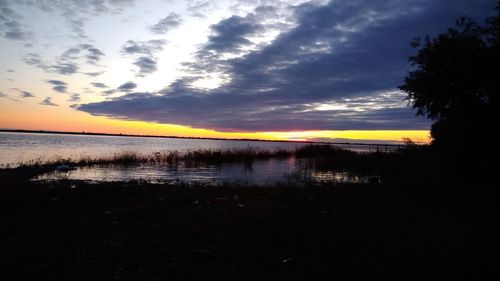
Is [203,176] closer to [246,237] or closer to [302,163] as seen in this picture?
[302,163]

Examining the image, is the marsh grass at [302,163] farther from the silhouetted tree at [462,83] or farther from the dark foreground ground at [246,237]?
the dark foreground ground at [246,237]

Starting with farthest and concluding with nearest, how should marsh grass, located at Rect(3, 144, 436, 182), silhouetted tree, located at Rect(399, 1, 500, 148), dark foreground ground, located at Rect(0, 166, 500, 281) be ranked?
marsh grass, located at Rect(3, 144, 436, 182)
silhouetted tree, located at Rect(399, 1, 500, 148)
dark foreground ground, located at Rect(0, 166, 500, 281)

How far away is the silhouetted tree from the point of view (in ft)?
52.9

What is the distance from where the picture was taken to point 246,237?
8719 mm

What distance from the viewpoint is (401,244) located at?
8.11 m

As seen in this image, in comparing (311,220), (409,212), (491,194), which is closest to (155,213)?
(311,220)

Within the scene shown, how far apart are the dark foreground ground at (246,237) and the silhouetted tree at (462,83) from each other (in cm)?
329

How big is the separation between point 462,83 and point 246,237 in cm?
1404

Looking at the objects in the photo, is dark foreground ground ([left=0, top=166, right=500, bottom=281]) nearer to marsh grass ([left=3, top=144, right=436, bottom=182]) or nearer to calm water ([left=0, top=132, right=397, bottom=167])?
marsh grass ([left=3, top=144, right=436, bottom=182])

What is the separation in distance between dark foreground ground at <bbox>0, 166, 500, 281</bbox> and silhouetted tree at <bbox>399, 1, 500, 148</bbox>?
3.29 m

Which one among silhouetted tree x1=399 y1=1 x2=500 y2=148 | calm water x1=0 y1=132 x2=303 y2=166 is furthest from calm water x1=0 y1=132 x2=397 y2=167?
silhouetted tree x1=399 y1=1 x2=500 y2=148

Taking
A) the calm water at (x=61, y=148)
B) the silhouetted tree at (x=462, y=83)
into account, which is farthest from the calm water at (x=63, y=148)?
the silhouetted tree at (x=462, y=83)

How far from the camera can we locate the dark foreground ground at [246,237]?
6.59 metres

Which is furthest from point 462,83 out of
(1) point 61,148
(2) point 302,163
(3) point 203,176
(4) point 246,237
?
(1) point 61,148
